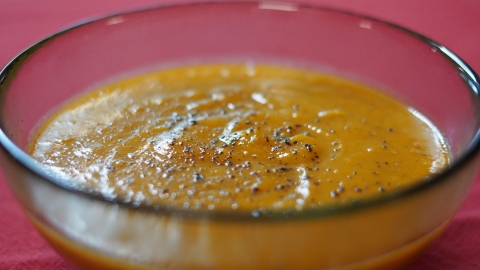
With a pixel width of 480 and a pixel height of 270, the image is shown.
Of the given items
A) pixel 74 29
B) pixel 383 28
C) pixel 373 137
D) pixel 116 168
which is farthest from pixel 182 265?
pixel 383 28

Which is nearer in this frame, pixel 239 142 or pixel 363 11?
pixel 239 142

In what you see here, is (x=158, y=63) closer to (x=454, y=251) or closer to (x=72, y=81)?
(x=72, y=81)

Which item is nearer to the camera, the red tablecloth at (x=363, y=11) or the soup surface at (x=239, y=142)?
the soup surface at (x=239, y=142)

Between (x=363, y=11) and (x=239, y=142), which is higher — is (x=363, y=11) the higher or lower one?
the higher one

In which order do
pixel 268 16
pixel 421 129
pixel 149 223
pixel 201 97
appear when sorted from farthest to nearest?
pixel 268 16 < pixel 201 97 < pixel 421 129 < pixel 149 223

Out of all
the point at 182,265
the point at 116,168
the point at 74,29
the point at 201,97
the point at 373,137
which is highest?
the point at 74,29

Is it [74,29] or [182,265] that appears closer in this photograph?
[182,265]
